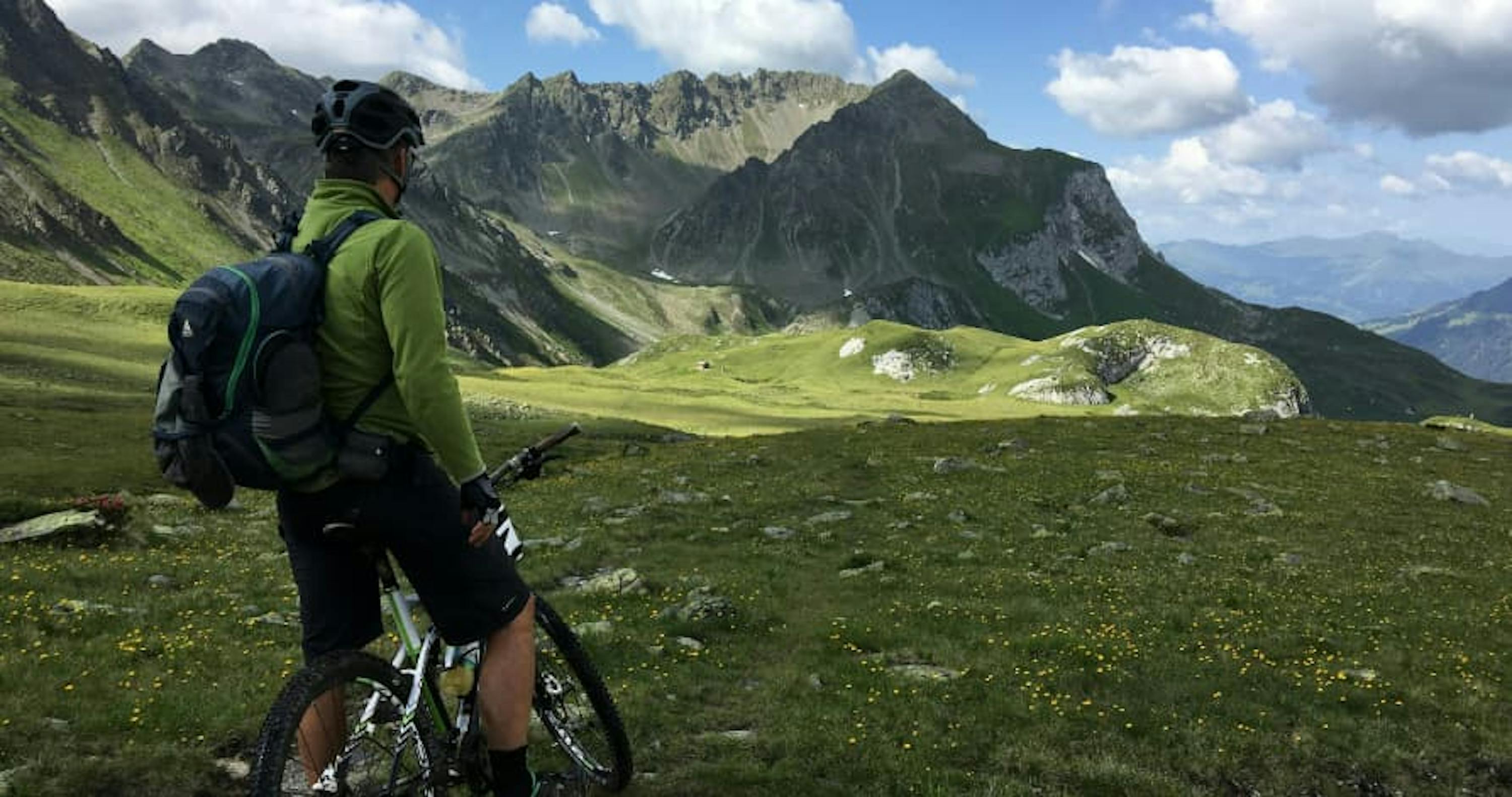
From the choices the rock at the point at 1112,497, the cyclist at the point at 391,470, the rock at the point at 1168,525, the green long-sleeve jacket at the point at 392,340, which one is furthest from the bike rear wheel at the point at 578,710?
the rock at the point at 1112,497

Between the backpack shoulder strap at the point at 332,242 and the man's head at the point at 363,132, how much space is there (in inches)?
22.9

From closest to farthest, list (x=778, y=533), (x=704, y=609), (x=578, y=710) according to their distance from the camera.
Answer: (x=578, y=710)
(x=704, y=609)
(x=778, y=533)

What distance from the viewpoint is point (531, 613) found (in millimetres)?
7105

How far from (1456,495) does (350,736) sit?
4046 centimetres

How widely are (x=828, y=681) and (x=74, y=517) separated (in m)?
20.0

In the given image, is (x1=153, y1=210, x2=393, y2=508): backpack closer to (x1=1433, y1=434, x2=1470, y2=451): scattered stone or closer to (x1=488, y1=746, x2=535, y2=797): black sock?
(x1=488, y1=746, x2=535, y2=797): black sock

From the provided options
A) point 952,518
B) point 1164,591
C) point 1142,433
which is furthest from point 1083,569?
point 1142,433

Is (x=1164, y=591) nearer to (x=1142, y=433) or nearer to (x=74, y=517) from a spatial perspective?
(x=74, y=517)

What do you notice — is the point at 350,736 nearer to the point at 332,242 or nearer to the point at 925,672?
the point at 332,242

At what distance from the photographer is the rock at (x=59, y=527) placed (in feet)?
68.6

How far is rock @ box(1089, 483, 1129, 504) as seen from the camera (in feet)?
101

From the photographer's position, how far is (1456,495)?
33531 millimetres

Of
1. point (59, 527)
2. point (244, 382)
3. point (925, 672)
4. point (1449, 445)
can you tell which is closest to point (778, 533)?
point (925, 672)

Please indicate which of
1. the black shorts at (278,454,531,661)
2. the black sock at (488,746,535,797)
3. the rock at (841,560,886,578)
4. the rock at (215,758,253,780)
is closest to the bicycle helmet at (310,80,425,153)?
the black shorts at (278,454,531,661)
